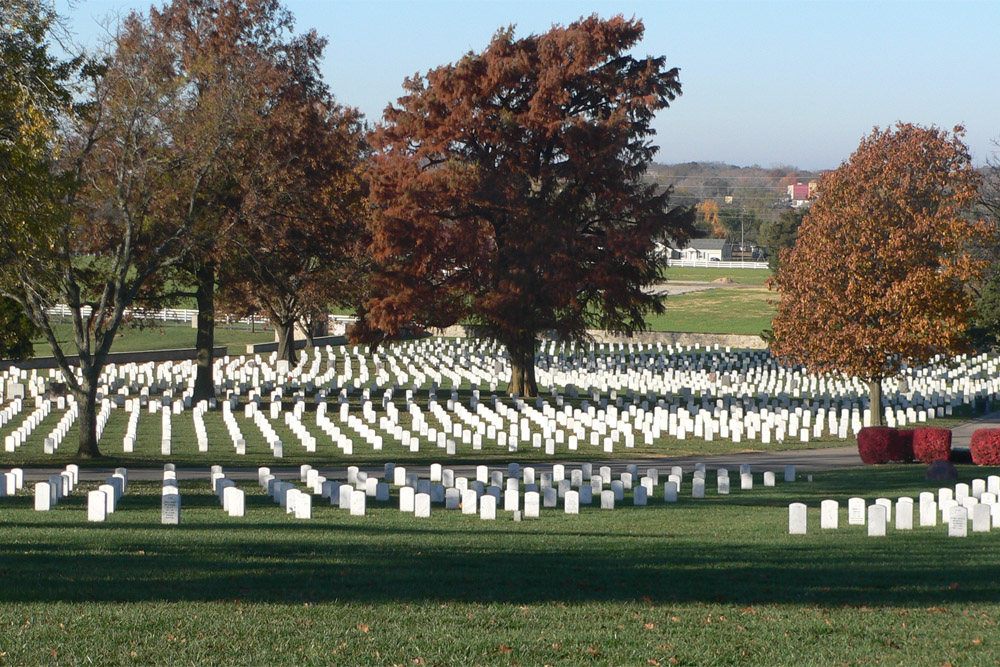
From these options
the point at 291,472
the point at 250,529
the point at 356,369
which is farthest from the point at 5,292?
the point at 356,369

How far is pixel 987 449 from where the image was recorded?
2281cm

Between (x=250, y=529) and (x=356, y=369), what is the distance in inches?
1303

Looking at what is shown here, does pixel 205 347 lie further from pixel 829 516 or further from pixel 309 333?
pixel 829 516

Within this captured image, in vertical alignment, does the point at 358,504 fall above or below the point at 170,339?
below

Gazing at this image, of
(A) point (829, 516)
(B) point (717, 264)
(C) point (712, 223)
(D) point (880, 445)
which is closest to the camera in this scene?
(A) point (829, 516)

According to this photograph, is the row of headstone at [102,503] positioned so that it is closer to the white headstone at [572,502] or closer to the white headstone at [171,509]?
the white headstone at [171,509]

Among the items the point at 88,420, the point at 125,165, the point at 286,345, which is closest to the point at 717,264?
the point at 286,345

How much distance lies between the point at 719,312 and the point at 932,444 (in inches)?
2381

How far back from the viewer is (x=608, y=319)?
123 ft

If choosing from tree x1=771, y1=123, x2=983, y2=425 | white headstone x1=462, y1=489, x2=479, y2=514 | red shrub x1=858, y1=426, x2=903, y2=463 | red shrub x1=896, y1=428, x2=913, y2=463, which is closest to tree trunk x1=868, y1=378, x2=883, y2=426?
tree x1=771, y1=123, x2=983, y2=425

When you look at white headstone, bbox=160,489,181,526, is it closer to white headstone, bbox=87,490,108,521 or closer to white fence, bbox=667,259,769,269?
white headstone, bbox=87,490,108,521

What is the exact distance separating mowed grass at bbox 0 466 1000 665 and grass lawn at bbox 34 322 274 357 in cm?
4302

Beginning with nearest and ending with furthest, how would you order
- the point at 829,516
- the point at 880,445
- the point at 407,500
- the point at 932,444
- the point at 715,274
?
the point at 829,516 < the point at 407,500 < the point at 932,444 < the point at 880,445 < the point at 715,274

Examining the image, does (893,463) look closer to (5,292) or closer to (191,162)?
Result: (191,162)
